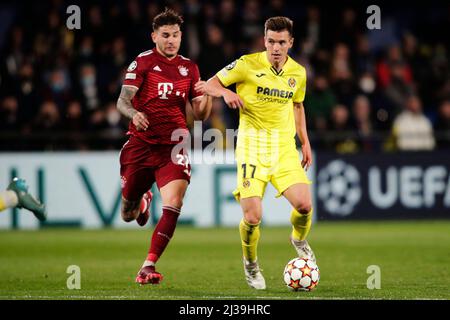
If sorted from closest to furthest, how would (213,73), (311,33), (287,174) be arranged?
(287,174) → (213,73) → (311,33)

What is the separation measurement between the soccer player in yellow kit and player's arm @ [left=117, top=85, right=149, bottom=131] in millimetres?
661

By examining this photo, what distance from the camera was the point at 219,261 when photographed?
464 inches

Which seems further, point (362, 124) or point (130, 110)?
point (362, 124)

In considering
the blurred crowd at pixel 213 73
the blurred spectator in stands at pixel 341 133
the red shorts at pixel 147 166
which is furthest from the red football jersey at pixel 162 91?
the blurred spectator in stands at pixel 341 133

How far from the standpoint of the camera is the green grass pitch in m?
8.62

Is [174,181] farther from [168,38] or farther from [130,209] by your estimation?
[168,38]

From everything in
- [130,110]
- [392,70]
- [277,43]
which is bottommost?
[130,110]

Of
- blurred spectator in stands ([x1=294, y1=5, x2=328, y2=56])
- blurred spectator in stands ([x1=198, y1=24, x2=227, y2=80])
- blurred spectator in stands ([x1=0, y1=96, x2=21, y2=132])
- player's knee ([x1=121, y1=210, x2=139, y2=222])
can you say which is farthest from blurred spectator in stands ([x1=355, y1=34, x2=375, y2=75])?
player's knee ([x1=121, y1=210, x2=139, y2=222])

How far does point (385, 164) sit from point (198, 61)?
365 centimetres

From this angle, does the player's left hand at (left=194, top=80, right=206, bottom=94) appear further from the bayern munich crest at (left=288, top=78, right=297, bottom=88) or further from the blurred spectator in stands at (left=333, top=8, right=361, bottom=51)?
the blurred spectator in stands at (left=333, top=8, right=361, bottom=51)

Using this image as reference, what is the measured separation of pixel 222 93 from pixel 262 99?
1.39 ft

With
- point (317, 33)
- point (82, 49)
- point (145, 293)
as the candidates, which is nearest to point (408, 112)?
point (317, 33)

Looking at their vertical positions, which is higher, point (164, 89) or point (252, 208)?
point (164, 89)

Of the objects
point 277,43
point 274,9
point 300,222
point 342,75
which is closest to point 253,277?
point 300,222
